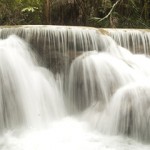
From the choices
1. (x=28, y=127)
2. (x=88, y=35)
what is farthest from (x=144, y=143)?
(x=88, y=35)

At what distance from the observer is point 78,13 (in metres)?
11.0

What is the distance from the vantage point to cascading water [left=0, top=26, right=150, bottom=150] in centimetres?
530

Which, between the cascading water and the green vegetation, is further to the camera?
the green vegetation

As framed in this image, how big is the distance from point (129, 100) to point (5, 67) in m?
2.39

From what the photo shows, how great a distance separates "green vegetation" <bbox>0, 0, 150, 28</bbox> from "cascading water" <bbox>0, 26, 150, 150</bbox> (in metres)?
2.87

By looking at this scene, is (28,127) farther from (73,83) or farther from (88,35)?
(88,35)

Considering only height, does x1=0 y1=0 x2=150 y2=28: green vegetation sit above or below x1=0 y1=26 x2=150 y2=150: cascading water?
above

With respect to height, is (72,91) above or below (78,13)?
below

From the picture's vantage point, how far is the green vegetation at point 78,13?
10328 mm

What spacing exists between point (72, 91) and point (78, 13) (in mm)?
4798

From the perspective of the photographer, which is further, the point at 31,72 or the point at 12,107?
the point at 31,72

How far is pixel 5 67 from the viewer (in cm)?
618

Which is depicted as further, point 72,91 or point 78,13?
point 78,13

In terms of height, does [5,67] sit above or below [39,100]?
above
